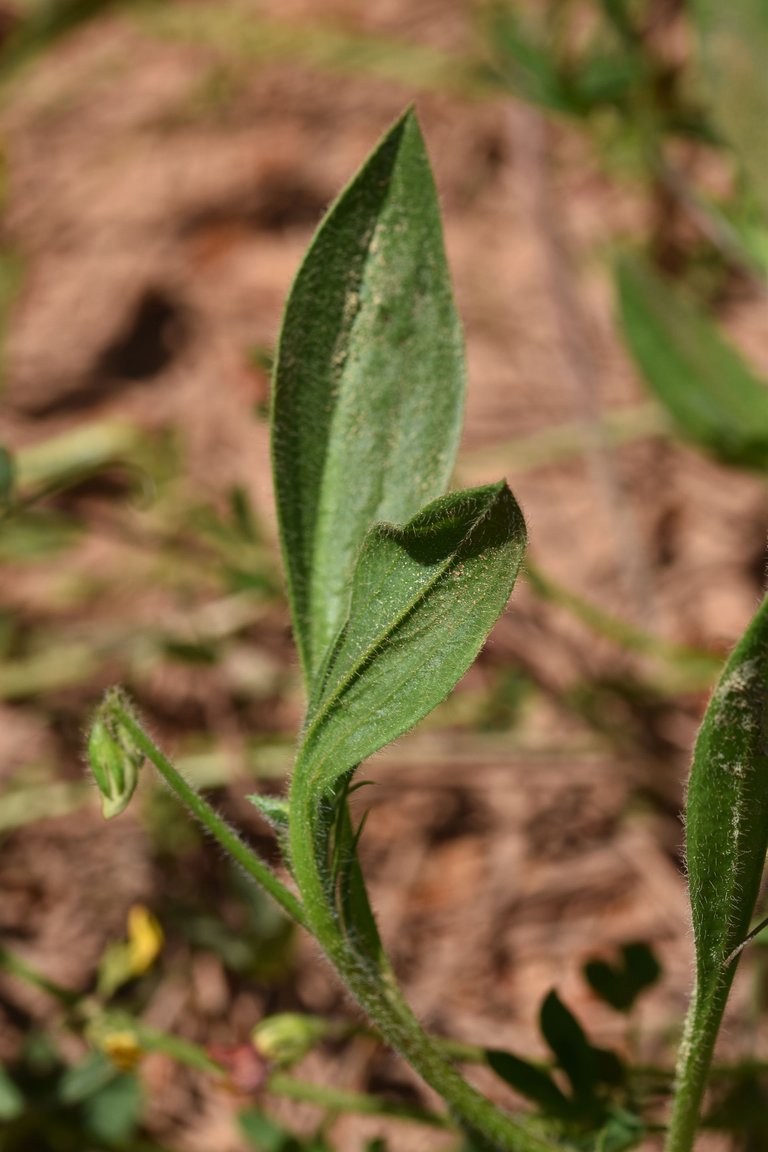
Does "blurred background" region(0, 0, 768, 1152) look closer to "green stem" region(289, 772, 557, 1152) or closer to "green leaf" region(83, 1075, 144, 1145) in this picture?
"green leaf" region(83, 1075, 144, 1145)

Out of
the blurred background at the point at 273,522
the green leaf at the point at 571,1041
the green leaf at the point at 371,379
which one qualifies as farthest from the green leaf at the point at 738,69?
the green leaf at the point at 571,1041

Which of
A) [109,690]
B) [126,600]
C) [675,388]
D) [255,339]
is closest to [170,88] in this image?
[255,339]

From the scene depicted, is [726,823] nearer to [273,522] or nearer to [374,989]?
[374,989]

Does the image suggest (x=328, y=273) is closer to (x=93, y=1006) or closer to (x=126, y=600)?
(x=93, y=1006)

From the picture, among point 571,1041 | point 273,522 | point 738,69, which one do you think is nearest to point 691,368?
point 738,69

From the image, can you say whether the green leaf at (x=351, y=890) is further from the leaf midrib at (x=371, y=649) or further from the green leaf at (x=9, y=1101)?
the green leaf at (x=9, y=1101)

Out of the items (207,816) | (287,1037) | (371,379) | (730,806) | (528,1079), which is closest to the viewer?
(730,806)
